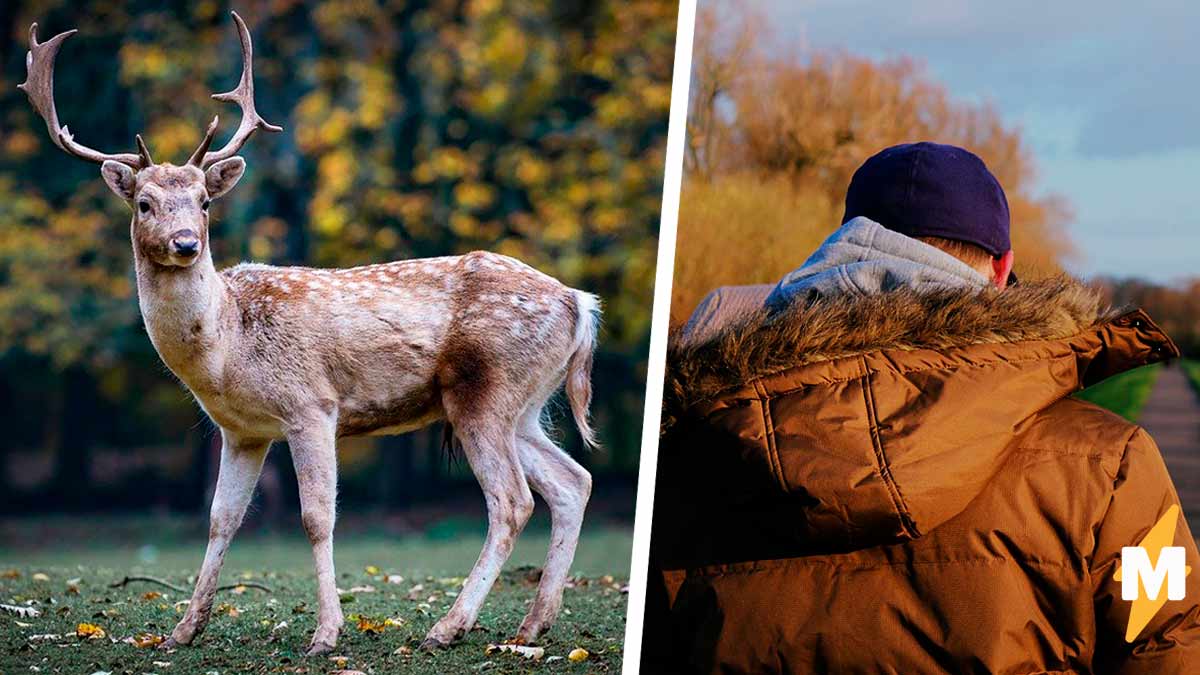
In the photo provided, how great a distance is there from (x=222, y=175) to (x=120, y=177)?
0.23 m

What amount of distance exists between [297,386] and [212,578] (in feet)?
1.66

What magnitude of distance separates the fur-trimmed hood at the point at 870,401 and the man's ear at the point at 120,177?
6.83ft

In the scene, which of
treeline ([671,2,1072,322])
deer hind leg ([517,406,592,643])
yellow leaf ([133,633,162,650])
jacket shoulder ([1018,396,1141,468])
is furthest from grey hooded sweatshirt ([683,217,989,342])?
treeline ([671,2,1072,322])

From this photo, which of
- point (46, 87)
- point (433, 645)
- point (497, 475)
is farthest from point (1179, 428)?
point (46, 87)

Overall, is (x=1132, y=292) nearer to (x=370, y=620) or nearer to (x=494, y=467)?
(x=494, y=467)

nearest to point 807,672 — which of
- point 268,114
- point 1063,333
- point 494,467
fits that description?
point 1063,333

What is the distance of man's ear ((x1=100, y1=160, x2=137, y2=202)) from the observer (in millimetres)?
3234

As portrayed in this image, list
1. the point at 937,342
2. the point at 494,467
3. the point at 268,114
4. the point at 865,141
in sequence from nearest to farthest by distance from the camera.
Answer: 1. the point at 937,342
2. the point at 494,467
3. the point at 865,141
4. the point at 268,114

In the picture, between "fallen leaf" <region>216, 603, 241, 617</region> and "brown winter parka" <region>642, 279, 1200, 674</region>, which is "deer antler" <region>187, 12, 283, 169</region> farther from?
"brown winter parka" <region>642, 279, 1200, 674</region>

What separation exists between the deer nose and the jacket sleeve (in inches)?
89.8

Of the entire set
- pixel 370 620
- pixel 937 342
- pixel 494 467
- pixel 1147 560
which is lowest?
pixel 370 620

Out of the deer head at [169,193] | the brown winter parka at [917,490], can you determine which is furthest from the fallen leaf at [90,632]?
the brown winter parka at [917,490]

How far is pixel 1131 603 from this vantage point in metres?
1.55

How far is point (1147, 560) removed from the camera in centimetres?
156
